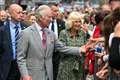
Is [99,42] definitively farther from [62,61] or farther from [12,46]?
[12,46]

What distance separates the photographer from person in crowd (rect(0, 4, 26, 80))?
400 inches

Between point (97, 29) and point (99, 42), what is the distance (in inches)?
42.2

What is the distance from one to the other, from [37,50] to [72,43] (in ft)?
3.16

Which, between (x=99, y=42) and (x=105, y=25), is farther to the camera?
(x=99, y=42)

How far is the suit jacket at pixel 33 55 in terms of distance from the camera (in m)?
9.09

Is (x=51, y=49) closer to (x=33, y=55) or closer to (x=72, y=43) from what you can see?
(x=33, y=55)

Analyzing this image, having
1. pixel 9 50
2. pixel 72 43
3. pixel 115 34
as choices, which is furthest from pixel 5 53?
pixel 115 34

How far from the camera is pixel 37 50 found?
30.0 feet

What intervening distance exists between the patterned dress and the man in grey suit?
21.9 inches

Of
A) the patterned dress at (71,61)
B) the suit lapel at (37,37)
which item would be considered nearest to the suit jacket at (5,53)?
the patterned dress at (71,61)

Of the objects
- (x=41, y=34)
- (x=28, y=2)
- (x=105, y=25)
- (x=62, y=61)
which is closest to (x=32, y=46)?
(x=41, y=34)

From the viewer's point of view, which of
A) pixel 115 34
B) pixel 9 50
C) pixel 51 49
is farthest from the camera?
pixel 9 50

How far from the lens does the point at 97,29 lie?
Result: 9.66 m

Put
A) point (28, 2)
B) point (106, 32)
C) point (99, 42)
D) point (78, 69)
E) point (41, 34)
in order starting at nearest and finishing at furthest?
1. point (106, 32)
2. point (99, 42)
3. point (41, 34)
4. point (78, 69)
5. point (28, 2)
